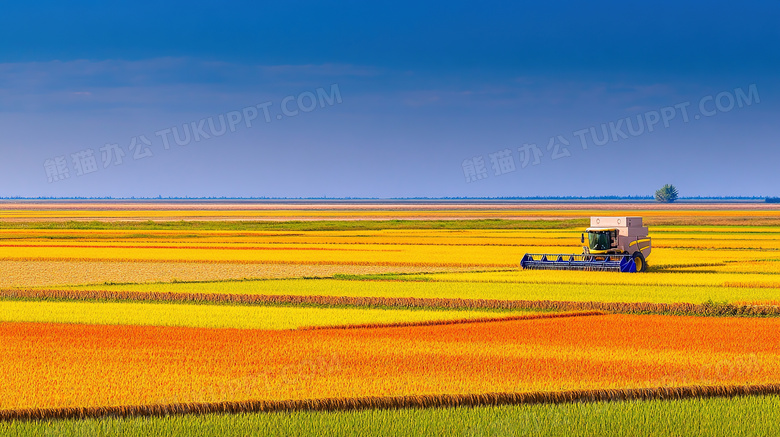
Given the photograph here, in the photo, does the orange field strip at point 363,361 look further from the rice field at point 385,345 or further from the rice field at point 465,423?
the rice field at point 465,423

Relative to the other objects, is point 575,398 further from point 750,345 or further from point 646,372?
point 750,345

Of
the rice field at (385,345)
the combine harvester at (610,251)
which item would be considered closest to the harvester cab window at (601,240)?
the combine harvester at (610,251)

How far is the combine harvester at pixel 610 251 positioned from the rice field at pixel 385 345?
971mm

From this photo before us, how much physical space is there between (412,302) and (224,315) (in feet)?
15.8

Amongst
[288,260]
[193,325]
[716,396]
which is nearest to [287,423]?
[716,396]

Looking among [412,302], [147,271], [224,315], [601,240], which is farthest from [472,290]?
[147,271]

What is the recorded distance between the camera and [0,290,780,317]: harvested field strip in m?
19.5

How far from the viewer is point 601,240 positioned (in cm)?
3153

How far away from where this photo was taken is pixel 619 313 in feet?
64.7

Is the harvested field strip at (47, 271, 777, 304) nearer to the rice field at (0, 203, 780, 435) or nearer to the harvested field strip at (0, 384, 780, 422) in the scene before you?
the rice field at (0, 203, 780, 435)

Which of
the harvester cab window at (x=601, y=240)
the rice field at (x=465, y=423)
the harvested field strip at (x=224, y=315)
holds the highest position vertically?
the harvester cab window at (x=601, y=240)

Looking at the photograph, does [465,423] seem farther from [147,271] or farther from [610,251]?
[147,271]

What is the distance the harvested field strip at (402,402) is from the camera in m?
9.30

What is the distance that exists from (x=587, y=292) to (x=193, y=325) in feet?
35.6
